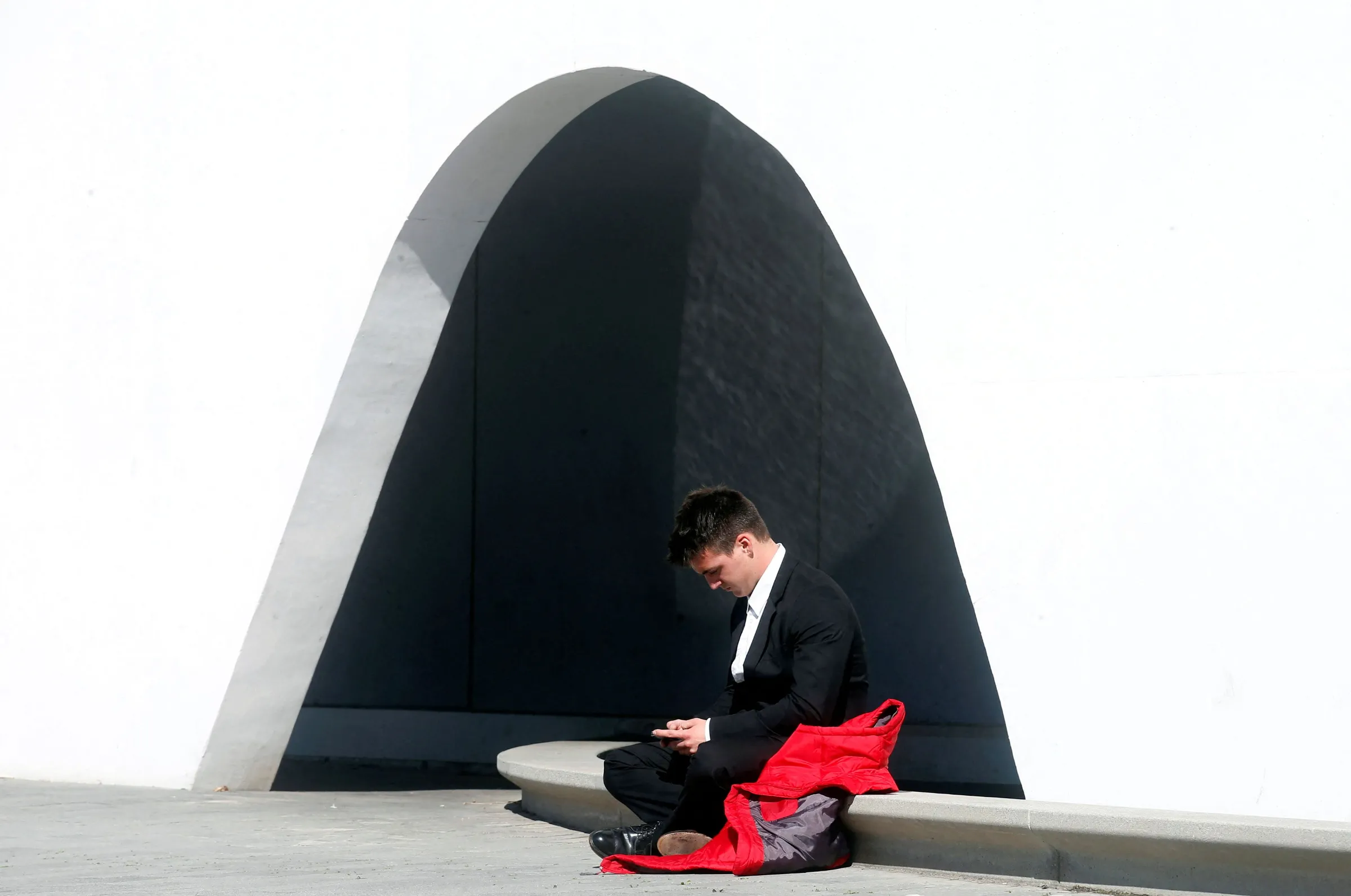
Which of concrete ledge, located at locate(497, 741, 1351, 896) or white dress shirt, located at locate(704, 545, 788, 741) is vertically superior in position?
white dress shirt, located at locate(704, 545, 788, 741)

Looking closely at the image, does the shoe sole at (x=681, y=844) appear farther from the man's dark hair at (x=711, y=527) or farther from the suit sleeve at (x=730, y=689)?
the man's dark hair at (x=711, y=527)

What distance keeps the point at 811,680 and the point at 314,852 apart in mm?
1850

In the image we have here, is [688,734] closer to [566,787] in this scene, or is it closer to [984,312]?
[566,787]

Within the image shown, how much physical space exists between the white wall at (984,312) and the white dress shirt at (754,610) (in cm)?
60

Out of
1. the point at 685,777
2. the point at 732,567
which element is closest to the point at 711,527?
the point at 732,567

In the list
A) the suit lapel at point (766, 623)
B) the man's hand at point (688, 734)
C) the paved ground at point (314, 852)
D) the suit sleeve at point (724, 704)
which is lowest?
the paved ground at point (314, 852)

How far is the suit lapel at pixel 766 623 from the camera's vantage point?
215 inches

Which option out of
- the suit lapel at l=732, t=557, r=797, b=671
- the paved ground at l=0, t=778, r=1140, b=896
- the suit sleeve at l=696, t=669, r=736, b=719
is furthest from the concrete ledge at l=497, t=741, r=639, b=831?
the suit lapel at l=732, t=557, r=797, b=671

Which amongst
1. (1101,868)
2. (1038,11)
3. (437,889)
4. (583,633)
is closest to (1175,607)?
(1101,868)

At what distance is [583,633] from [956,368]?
4960mm

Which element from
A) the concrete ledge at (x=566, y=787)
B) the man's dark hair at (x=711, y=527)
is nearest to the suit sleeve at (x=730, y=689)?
the man's dark hair at (x=711, y=527)

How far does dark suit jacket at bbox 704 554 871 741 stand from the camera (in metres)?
5.30

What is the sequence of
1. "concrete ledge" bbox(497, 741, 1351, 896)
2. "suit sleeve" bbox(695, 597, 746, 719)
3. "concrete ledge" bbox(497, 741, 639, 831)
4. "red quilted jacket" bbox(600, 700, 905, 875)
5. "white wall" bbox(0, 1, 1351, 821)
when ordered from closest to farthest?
"concrete ledge" bbox(497, 741, 1351, 896) → "white wall" bbox(0, 1, 1351, 821) → "red quilted jacket" bbox(600, 700, 905, 875) → "suit sleeve" bbox(695, 597, 746, 719) → "concrete ledge" bbox(497, 741, 639, 831)

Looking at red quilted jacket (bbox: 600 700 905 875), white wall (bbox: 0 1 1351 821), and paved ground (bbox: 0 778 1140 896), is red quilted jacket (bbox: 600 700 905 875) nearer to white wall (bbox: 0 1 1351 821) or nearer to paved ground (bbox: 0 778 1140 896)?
paved ground (bbox: 0 778 1140 896)
